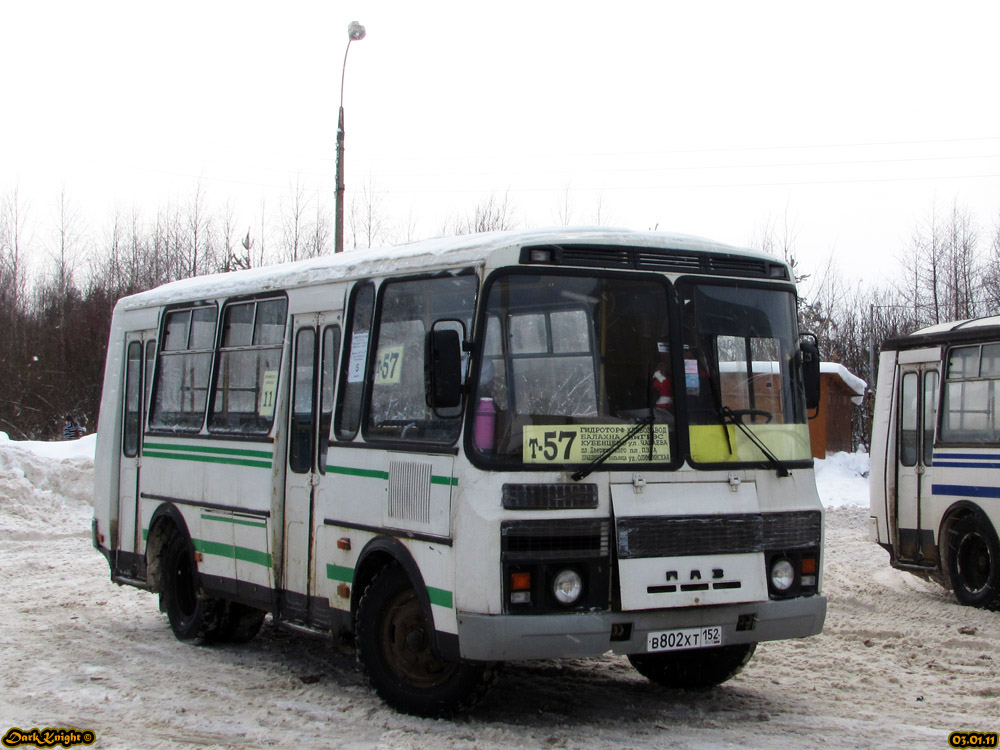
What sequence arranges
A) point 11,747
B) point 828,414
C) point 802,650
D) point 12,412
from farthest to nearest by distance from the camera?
point 12,412 → point 828,414 → point 802,650 → point 11,747

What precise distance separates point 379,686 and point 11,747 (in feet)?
6.92

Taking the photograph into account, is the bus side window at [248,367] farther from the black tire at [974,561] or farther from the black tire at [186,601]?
the black tire at [974,561]

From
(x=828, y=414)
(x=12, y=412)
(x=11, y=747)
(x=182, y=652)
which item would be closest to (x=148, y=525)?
(x=182, y=652)

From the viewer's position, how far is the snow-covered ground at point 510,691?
6949mm

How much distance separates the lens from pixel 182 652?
10.0 meters

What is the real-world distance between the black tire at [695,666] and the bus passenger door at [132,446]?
5.14 m

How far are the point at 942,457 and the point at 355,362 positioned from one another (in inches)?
293

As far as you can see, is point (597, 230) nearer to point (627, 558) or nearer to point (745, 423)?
point (745, 423)

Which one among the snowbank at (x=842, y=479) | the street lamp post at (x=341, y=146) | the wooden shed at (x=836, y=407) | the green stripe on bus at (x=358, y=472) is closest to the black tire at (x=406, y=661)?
the green stripe on bus at (x=358, y=472)

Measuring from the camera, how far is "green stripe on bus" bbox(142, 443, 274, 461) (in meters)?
9.31

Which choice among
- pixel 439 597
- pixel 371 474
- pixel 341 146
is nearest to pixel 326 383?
pixel 371 474

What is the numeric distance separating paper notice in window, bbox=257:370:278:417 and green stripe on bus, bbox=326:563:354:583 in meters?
1.45

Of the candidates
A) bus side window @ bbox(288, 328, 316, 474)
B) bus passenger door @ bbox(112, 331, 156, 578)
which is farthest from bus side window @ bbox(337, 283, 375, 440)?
bus passenger door @ bbox(112, 331, 156, 578)

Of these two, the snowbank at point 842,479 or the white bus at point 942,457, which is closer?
the white bus at point 942,457
